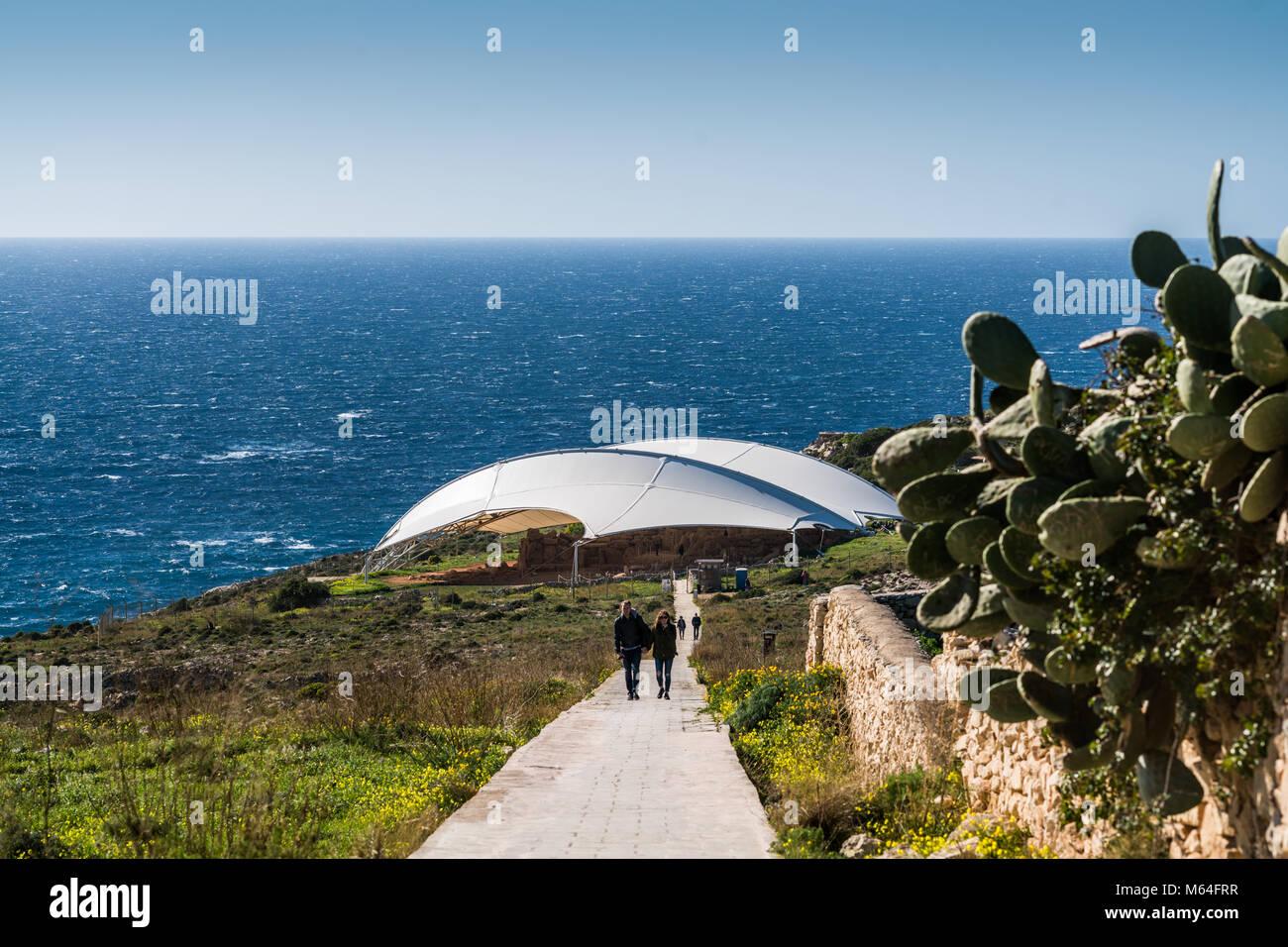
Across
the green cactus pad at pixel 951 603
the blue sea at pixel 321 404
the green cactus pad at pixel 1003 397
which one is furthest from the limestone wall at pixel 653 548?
the green cactus pad at pixel 951 603

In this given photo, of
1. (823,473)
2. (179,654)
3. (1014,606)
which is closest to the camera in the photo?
(1014,606)

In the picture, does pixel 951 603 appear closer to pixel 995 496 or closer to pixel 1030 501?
pixel 995 496

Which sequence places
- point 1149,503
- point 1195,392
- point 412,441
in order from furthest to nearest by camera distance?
point 412,441
point 1149,503
point 1195,392

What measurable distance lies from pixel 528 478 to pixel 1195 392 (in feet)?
103

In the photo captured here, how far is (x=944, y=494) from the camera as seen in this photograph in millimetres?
5723

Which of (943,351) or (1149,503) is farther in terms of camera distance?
(943,351)

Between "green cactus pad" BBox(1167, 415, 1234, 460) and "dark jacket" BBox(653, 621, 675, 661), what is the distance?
11.8 metres

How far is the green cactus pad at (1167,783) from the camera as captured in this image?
15.1ft

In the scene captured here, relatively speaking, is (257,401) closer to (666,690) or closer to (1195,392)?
(666,690)

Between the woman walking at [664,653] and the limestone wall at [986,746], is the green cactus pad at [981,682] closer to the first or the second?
the limestone wall at [986,746]

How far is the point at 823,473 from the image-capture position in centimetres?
3803

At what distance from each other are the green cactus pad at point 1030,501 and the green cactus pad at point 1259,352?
38.3 inches
